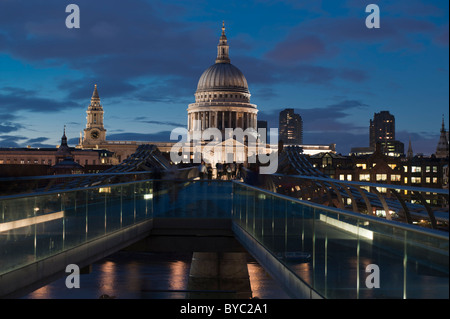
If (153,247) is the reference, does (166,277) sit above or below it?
below

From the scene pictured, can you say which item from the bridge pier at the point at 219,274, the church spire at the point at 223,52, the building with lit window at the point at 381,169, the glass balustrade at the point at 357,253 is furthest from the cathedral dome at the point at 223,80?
the glass balustrade at the point at 357,253

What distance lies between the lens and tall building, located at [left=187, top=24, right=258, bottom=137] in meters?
177

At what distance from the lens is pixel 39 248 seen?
10281 mm

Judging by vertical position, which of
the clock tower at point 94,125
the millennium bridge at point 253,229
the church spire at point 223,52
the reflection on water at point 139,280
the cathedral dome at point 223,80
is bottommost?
the reflection on water at point 139,280

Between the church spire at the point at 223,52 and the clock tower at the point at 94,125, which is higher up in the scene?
the church spire at the point at 223,52

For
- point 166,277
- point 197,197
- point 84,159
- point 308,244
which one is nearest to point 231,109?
point 84,159

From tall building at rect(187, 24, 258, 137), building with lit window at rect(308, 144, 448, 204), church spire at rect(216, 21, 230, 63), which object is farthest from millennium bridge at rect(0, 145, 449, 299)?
church spire at rect(216, 21, 230, 63)

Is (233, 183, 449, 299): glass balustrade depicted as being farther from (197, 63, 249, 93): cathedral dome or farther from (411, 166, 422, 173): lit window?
(197, 63, 249, 93): cathedral dome

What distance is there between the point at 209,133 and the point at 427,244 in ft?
561

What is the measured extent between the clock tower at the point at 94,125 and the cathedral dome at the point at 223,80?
33.8 m

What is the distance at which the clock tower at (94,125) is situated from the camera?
195500mm

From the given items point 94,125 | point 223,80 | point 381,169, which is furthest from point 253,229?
point 94,125

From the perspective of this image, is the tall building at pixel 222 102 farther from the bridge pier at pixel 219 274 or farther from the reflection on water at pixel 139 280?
the bridge pier at pixel 219 274
